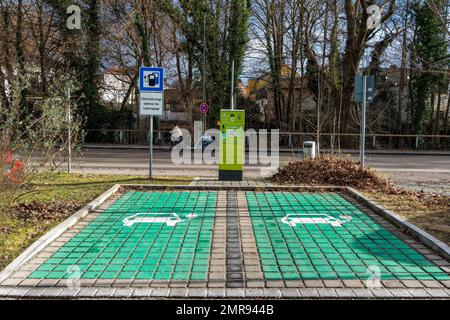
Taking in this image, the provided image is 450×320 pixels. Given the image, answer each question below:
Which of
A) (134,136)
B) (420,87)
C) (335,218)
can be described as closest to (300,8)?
(420,87)

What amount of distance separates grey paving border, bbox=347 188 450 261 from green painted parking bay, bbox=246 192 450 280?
0.27m

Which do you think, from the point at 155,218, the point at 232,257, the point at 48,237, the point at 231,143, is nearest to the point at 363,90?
the point at 231,143

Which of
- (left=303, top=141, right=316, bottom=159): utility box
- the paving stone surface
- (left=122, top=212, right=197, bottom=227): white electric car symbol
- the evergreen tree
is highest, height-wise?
the evergreen tree

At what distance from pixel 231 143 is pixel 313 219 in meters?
4.10

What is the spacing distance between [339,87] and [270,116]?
7155 millimetres

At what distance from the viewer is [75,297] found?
12.4 ft

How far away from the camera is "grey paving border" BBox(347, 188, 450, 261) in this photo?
5113 mm

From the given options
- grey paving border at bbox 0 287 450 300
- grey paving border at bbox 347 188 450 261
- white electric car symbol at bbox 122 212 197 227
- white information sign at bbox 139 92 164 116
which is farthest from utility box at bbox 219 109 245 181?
grey paving border at bbox 0 287 450 300

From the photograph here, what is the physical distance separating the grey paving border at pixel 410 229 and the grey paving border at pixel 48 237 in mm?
4874

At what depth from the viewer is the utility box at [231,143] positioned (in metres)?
10.2

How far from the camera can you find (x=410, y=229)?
5.95 metres

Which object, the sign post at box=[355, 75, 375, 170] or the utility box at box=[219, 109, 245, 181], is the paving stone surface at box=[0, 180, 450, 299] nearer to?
the utility box at box=[219, 109, 245, 181]

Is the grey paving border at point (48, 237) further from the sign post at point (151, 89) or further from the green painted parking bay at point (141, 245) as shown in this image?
the sign post at point (151, 89)

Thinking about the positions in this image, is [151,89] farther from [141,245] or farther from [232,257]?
[232,257]
